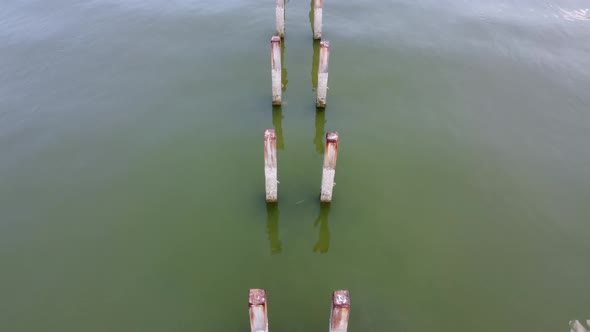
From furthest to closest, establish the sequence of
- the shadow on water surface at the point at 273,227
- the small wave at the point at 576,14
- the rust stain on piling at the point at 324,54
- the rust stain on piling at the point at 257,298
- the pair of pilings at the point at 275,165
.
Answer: the small wave at the point at 576,14 < the rust stain on piling at the point at 324,54 < the shadow on water surface at the point at 273,227 < the pair of pilings at the point at 275,165 < the rust stain on piling at the point at 257,298

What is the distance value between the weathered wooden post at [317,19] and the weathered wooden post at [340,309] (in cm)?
1380

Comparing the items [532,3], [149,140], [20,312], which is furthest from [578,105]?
[20,312]

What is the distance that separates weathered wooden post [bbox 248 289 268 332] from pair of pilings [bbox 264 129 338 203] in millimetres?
3837

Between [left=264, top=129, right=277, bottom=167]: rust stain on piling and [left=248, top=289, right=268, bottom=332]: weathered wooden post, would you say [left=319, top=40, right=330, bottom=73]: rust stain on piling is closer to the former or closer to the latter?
[left=264, top=129, right=277, bottom=167]: rust stain on piling

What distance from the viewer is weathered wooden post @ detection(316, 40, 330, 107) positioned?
12.3 m

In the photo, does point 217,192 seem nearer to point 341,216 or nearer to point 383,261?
point 341,216

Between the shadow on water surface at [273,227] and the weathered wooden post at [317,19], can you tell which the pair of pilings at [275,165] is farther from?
the weathered wooden post at [317,19]

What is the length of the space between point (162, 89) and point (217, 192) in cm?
639

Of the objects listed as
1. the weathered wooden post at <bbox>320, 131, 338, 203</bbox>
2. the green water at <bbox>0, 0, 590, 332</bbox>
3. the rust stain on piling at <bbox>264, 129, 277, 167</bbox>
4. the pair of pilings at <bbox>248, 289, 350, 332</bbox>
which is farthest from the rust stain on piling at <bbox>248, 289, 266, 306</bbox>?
the weathered wooden post at <bbox>320, 131, 338, 203</bbox>

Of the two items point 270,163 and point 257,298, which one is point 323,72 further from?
point 257,298

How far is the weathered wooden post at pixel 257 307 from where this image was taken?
609cm

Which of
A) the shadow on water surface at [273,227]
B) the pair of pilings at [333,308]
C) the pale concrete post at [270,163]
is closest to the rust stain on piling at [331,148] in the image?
the pale concrete post at [270,163]

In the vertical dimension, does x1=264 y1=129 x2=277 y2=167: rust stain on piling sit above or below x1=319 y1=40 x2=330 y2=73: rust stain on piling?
below

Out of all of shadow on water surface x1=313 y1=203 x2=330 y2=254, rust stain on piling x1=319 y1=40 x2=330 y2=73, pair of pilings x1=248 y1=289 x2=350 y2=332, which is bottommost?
shadow on water surface x1=313 y1=203 x2=330 y2=254
